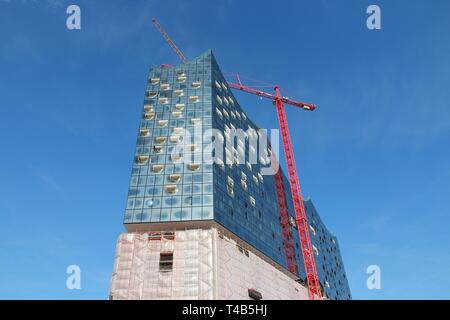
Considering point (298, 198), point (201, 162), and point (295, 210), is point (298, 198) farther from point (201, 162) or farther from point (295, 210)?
point (201, 162)

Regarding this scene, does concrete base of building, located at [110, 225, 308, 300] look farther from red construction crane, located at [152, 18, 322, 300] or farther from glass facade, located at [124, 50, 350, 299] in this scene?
red construction crane, located at [152, 18, 322, 300]

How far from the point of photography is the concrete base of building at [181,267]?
5575 cm

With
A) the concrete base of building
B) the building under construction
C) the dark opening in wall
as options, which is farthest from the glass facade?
the dark opening in wall

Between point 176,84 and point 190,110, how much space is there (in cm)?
892

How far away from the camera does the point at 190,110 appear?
78.1 metres

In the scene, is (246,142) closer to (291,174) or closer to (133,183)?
(291,174)

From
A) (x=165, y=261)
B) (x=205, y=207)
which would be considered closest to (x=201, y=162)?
(x=205, y=207)

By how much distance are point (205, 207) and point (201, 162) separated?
9386 mm

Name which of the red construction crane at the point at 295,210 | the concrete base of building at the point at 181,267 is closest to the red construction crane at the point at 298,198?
the red construction crane at the point at 295,210

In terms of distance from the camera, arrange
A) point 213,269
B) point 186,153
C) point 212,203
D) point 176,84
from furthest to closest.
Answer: point 176,84 < point 186,153 < point 212,203 < point 213,269
